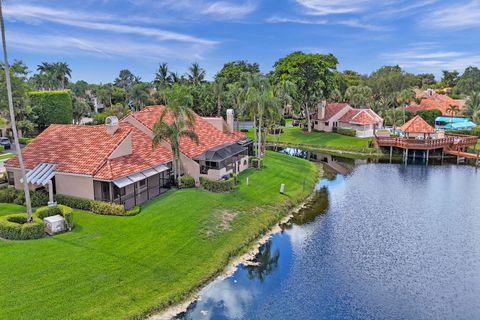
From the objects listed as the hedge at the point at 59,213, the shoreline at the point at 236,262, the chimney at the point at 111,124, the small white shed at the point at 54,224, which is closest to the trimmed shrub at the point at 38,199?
the hedge at the point at 59,213

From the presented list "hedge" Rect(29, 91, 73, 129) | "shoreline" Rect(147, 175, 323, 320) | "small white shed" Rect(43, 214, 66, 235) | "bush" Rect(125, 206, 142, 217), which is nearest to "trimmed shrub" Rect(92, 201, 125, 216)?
"bush" Rect(125, 206, 142, 217)

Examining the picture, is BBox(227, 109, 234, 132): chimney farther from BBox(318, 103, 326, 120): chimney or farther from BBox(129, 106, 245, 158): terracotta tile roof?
BBox(318, 103, 326, 120): chimney

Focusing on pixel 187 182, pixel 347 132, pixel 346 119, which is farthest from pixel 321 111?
pixel 187 182

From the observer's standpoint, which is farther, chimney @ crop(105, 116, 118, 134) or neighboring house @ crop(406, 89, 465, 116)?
neighboring house @ crop(406, 89, 465, 116)

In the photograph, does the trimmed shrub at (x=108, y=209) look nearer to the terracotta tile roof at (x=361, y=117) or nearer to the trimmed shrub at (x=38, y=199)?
the trimmed shrub at (x=38, y=199)

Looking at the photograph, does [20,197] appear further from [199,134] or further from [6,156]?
[6,156]

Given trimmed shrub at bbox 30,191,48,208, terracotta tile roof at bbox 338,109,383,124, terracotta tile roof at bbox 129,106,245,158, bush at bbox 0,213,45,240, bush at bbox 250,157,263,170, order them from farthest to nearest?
terracotta tile roof at bbox 338,109,383,124 < bush at bbox 250,157,263,170 < terracotta tile roof at bbox 129,106,245,158 < trimmed shrub at bbox 30,191,48,208 < bush at bbox 0,213,45,240
